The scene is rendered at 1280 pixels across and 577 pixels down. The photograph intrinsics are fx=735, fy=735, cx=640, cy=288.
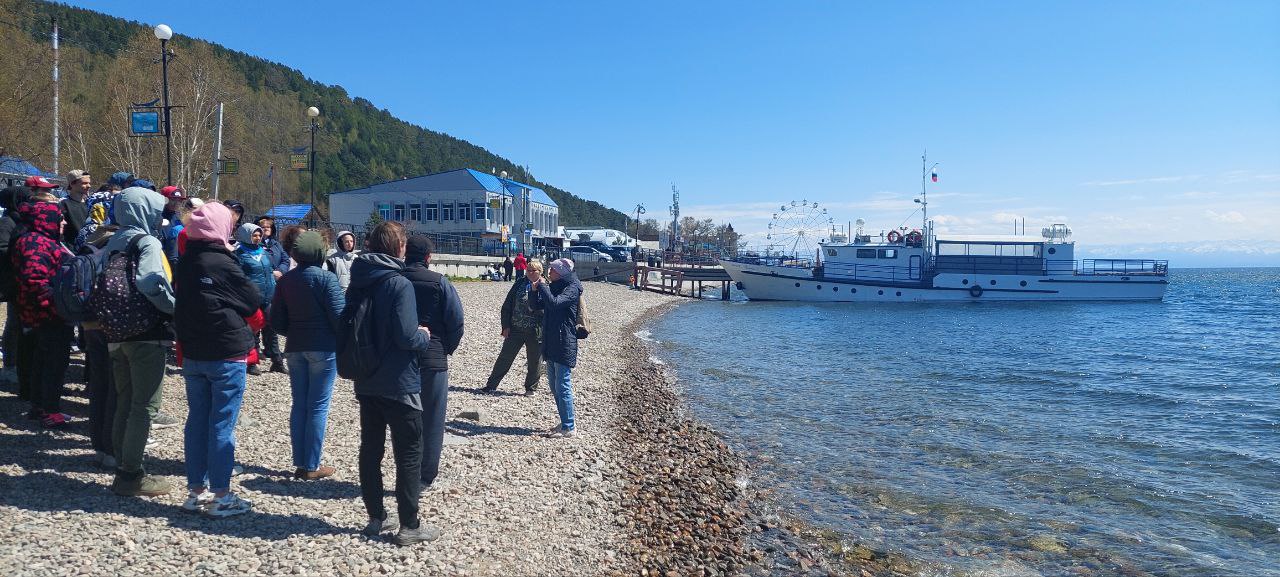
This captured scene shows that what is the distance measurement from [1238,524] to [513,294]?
926 cm

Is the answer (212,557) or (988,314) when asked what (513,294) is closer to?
(212,557)

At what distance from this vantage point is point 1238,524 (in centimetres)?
859

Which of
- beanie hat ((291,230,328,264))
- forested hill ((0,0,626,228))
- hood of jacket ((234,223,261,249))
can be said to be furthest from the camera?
forested hill ((0,0,626,228))

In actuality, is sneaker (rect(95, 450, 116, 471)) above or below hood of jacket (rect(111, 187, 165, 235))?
below

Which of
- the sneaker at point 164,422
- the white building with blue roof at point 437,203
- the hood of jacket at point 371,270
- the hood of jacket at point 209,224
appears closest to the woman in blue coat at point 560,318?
the hood of jacket at point 371,270

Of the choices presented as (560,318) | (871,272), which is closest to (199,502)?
(560,318)

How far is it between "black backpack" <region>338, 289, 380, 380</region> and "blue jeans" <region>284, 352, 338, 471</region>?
1251mm

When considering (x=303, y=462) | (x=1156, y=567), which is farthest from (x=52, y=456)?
(x=1156, y=567)

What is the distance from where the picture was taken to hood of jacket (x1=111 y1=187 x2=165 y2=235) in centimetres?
Result: 504

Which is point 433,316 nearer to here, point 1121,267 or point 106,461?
point 106,461

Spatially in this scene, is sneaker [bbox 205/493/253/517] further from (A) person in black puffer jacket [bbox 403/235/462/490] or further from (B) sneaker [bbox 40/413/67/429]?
(B) sneaker [bbox 40/413/67/429]

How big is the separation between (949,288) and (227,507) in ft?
166

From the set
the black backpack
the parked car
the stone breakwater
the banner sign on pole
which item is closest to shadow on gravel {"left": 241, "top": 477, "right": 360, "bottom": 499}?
the stone breakwater

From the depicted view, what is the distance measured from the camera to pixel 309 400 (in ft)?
19.3
